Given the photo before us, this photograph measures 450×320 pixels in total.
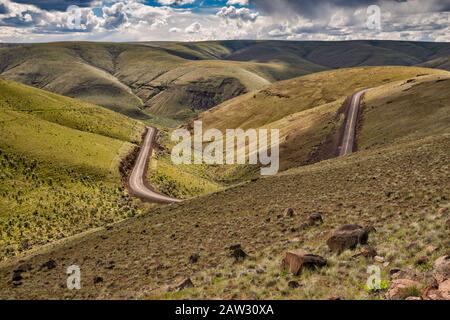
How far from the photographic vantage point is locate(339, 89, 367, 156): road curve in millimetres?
79525

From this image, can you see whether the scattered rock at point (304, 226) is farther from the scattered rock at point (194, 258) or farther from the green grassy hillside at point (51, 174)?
the green grassy hillside at point (51, 174)

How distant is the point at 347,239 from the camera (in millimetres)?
21219

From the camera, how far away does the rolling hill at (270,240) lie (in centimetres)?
1814

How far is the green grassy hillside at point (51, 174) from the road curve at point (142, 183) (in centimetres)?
289

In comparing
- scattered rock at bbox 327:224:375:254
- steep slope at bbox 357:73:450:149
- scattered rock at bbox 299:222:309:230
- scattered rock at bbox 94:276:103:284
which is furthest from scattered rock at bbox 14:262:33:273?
steep slope at bbox 357:73:450:149

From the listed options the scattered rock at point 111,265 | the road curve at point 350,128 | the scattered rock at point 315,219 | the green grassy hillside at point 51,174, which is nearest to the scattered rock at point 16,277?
the scattered rock at point 111,265

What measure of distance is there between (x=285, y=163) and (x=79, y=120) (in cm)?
5878

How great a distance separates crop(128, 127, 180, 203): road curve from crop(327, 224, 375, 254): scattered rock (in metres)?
46.8

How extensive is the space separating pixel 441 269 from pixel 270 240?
13.3 m

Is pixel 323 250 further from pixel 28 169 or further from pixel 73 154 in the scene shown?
pixel 73 154

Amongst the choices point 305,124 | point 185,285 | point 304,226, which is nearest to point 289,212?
point 304,226

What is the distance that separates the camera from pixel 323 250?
846 inches

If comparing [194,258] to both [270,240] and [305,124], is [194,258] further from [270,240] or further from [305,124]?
[305,124]
